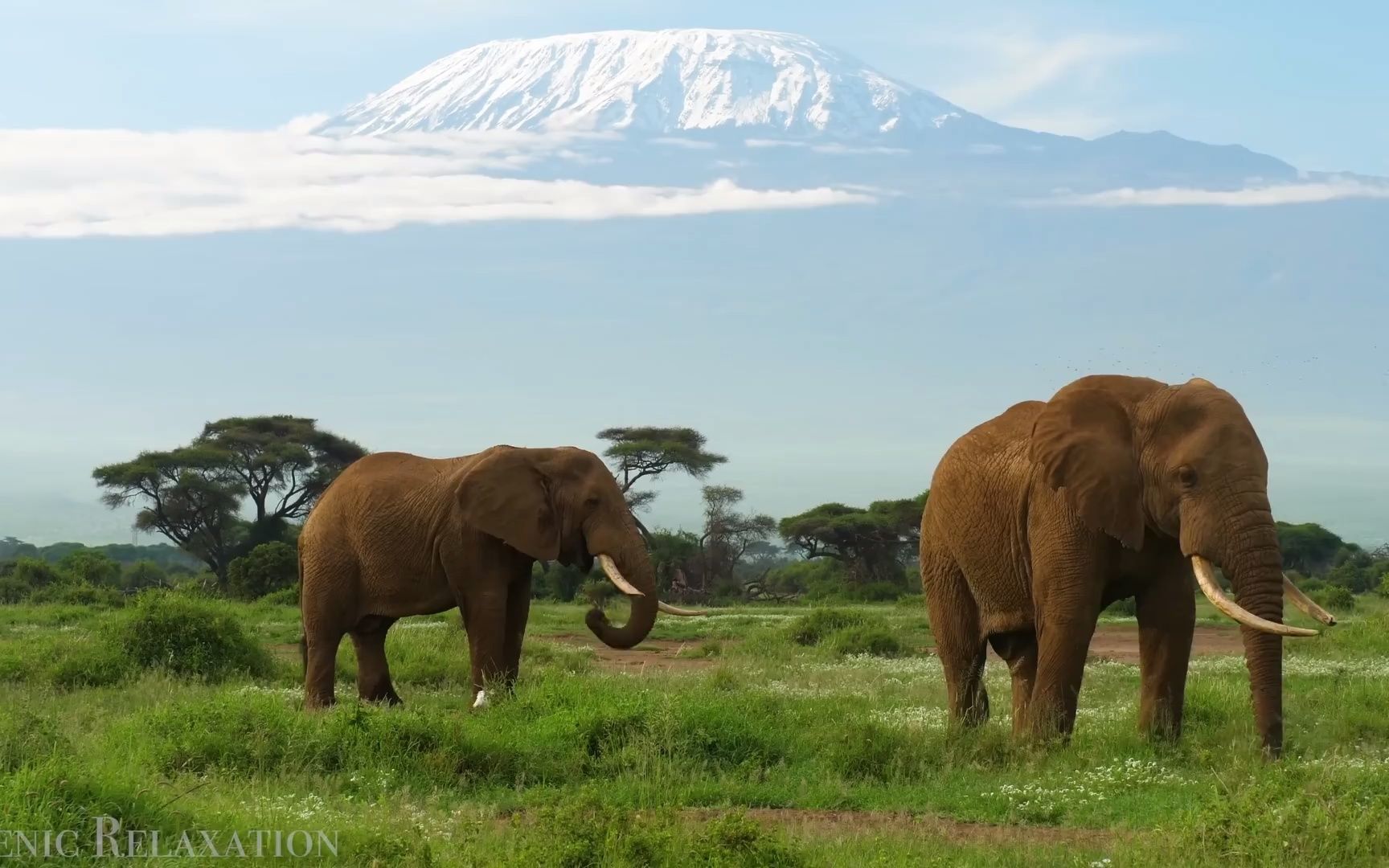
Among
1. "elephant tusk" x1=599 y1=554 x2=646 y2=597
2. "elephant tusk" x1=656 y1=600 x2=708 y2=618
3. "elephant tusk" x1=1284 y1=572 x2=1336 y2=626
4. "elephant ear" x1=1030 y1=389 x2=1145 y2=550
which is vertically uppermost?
"elephant ear" x1=1030 y1=389 x2=1145 y2=550

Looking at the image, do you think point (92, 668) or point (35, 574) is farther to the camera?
point (35, 574)

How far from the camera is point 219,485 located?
168ft

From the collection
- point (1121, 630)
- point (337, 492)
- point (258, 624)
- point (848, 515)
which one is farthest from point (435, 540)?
point (848, 515)

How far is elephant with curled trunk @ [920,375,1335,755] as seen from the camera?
10320 millimetres

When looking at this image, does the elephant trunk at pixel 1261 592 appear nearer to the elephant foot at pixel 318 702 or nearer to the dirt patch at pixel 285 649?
the elephant foot at pixel 318 702

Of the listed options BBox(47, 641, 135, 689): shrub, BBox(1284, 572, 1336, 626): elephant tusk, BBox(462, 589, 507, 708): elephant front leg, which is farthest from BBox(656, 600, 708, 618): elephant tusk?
BBox(47, 641, 135, 689): shrub

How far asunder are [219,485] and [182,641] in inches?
1356

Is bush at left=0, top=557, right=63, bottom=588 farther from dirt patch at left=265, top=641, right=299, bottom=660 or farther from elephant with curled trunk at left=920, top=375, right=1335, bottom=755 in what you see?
elephant with curled trunk at left=920, top=375, right=1335, bottom=755

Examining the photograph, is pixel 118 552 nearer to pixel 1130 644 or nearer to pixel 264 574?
pixel 264 574

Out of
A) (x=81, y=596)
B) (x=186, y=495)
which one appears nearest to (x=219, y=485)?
(x=186, y=495)

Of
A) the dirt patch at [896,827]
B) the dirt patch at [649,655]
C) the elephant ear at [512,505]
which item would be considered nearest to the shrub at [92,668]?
the elephant ear at [512,505]

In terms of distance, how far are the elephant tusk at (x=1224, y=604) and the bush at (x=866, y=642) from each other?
12446mm

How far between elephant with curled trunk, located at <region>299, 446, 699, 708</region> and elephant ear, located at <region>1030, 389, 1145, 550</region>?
4.42 meters

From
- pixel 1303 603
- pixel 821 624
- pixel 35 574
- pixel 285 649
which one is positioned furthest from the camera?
pixel 35 574
